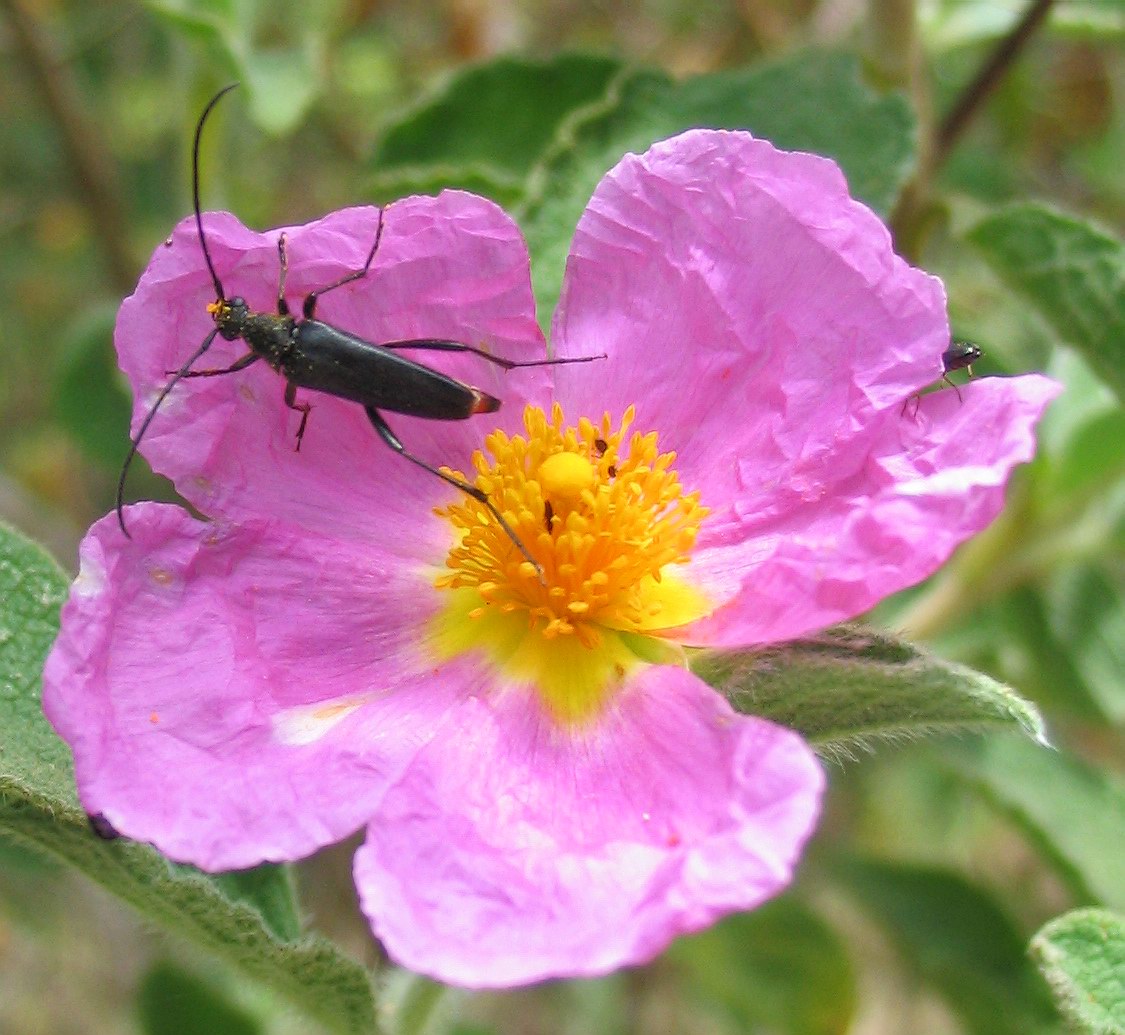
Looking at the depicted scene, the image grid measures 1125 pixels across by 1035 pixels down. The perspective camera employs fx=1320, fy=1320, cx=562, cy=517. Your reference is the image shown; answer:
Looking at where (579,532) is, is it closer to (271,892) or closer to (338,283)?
(338,283)

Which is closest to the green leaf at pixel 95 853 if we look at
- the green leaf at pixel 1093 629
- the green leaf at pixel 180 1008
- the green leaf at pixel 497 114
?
the green leaf at pixel 180 1008

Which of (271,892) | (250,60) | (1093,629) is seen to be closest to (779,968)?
(1093,629)

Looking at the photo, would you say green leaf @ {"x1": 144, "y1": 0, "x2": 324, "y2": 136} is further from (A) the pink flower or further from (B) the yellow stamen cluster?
(B) the yellow stamen cluster

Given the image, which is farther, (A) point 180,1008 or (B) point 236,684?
(A) point 180,1008

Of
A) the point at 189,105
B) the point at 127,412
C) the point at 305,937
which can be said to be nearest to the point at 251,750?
the point at 305,937

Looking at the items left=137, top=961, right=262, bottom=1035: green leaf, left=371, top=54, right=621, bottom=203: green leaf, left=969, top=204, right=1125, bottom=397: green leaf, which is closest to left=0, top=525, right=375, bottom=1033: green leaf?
left=137, top=961, right=262, bottom=1035: green leaf

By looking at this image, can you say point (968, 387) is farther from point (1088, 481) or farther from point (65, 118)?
point (65, 118)
